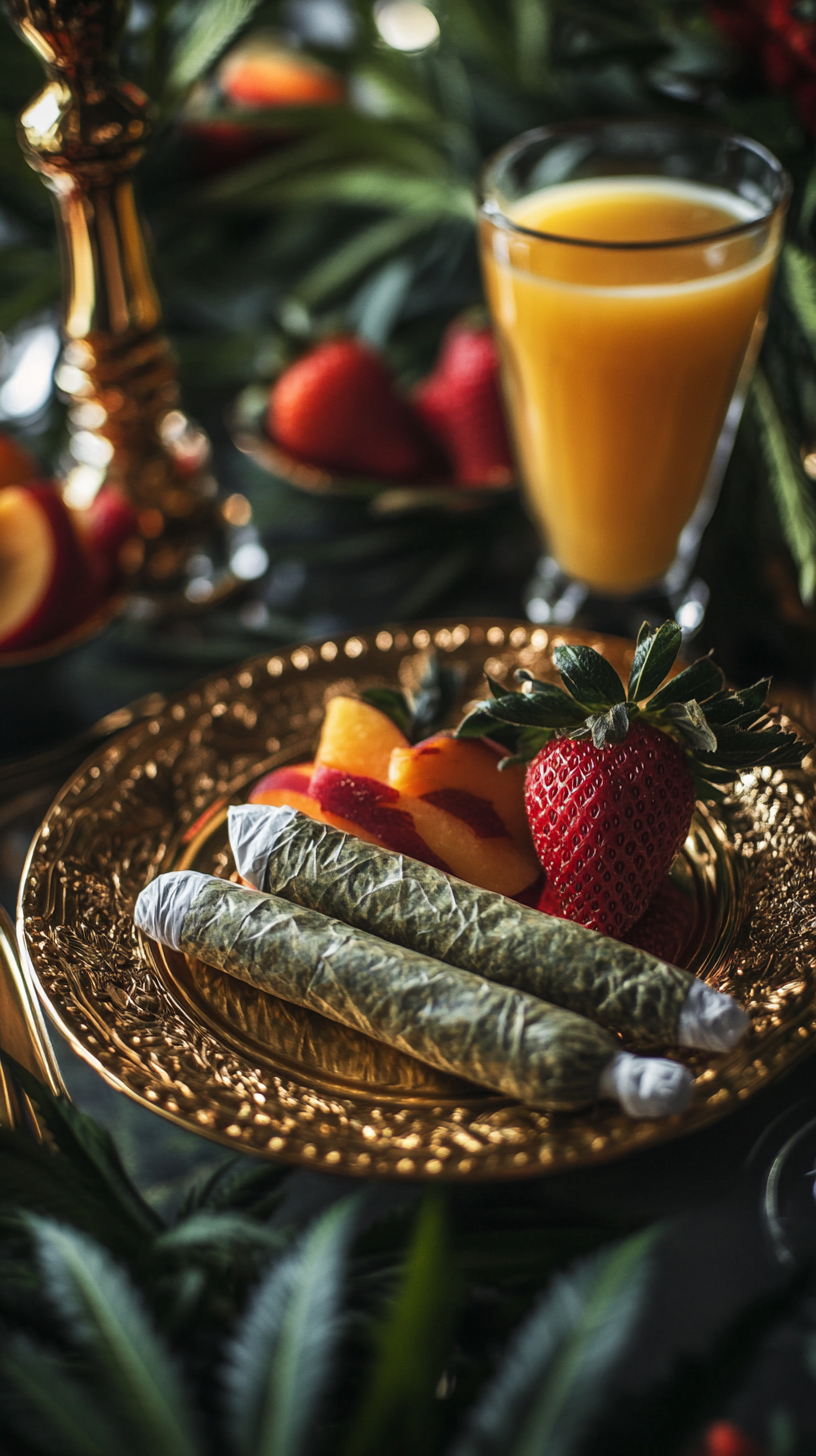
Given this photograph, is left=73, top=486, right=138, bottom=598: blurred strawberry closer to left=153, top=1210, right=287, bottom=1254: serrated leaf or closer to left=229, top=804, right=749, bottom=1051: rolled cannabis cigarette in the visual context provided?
left=229, top=804, right=749, bottom=1051: rolled cannabis cigarette

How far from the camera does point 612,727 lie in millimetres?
562

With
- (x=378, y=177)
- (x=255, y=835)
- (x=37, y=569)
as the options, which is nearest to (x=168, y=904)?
(x=255, y=835)

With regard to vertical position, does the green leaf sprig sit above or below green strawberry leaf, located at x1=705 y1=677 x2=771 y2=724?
below

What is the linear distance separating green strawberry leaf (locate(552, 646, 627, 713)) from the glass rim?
1.07ft

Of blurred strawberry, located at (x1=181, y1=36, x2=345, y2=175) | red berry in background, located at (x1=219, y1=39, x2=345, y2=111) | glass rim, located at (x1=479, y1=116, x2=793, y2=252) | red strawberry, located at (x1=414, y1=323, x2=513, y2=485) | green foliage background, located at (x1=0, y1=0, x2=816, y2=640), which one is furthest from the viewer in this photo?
red berry in background, located at (x1=219, y1=39, x2=345, y2=111)

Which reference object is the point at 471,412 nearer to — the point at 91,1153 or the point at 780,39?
the point at 780,39

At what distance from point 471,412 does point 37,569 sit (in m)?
0.39

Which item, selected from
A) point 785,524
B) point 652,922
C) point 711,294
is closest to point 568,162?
point 711,294

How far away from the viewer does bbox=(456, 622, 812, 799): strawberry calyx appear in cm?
57

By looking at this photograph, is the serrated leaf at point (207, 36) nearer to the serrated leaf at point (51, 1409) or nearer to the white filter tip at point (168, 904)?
the white filter tip at point (168, 904)

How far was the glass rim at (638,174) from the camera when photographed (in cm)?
77

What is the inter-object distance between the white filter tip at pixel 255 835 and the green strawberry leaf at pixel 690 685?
0.19 m

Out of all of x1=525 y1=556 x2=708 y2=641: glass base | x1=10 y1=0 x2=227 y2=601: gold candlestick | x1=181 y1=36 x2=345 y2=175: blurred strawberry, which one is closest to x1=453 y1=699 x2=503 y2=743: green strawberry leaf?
x1=525 y1=556 x2=708 y2=641: glass base

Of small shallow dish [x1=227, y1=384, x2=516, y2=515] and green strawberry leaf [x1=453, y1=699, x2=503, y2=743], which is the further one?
small shallow dish [x1=227, y1=384, x2=516, y2=515]
